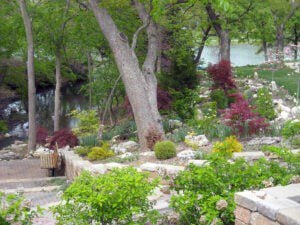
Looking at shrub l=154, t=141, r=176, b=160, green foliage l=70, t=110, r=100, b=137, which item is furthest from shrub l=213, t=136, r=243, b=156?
green foliage l=70, t=110, r=100, b=137

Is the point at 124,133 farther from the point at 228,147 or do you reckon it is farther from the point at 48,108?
the point at 48,108

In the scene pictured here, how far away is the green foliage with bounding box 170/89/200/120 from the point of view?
1322cm

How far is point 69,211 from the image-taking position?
15.7ft

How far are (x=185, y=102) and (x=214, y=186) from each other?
27.8 ft

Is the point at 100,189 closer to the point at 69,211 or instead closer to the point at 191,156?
the point at 69,211

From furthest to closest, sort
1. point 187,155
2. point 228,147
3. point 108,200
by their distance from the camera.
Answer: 1. point 187,155
2. point 228,147
3. point 108,200

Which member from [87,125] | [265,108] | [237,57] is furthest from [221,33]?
[237,57]

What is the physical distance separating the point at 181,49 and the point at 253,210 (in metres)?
11.1

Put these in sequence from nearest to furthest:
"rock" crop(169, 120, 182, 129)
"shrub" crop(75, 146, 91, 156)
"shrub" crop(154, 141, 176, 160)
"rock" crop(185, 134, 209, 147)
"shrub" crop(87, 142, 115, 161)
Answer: "shrub" crop(154, 141, 176, 160), "rock" crop(185, 134, 209, 147), "shrub" crop(87, 142, 115, 161), "shrub" crop(75, 146, 91, 156), "rock" crop(169, 120, 182, 129)

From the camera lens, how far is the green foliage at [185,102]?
43.4ft

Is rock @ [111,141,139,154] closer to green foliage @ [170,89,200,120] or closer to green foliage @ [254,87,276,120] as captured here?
green foliage @ [170,89,200,120]

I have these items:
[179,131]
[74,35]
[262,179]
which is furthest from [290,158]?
[74,35]

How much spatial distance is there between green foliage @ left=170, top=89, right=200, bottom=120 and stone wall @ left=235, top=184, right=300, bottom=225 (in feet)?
27.3

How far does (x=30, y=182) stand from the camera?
10562 mm
